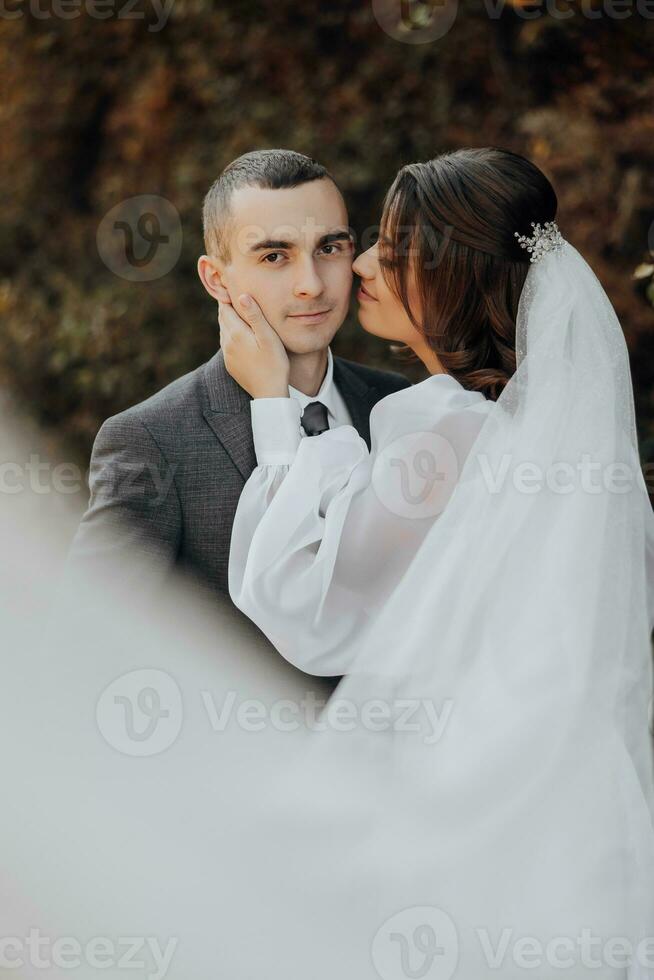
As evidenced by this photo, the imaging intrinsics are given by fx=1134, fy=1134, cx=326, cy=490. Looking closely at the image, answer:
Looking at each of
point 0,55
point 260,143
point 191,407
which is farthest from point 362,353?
point 191,407

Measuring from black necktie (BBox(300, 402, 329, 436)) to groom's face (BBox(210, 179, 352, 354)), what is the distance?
154mm

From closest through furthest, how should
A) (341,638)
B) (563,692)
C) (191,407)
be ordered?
(563,692) < (341,638) < (191,407)

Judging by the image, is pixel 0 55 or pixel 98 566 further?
pixel 0 55

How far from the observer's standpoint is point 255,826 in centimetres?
258

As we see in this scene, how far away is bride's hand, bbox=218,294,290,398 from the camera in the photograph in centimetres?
271

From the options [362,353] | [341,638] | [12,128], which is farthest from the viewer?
[12,128]

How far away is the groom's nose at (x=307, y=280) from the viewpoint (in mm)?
2730

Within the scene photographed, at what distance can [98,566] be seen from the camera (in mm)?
2650

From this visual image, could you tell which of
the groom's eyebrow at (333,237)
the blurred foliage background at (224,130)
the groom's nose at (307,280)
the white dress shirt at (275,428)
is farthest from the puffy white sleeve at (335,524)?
the blurred foliage background at (224,130)

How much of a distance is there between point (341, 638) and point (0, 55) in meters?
5.52

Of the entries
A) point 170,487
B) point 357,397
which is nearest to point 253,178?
point 357,397

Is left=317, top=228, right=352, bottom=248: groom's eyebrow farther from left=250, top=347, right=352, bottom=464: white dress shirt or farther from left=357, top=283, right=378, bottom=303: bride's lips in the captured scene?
left=250, top=347, right=352, bottom=464: white dress shirt

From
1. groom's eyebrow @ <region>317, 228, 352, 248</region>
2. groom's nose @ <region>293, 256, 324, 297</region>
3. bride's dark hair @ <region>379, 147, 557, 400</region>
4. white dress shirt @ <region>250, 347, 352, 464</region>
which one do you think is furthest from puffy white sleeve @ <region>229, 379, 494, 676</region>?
groom's eyebrow @ <region>317, 228, 352, 248</region>

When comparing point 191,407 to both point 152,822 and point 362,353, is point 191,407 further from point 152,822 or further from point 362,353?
point 362,353
